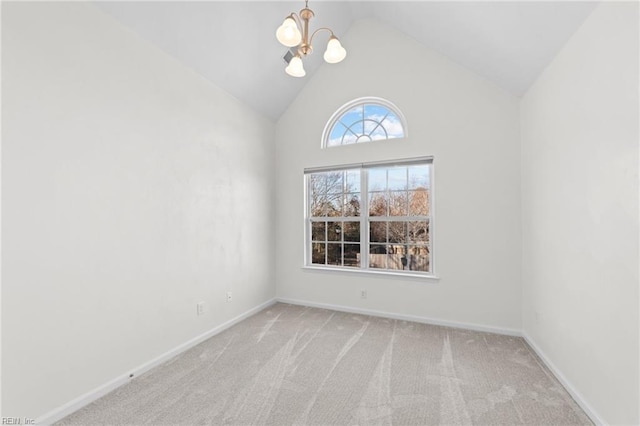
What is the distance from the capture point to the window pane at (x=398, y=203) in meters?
3.55

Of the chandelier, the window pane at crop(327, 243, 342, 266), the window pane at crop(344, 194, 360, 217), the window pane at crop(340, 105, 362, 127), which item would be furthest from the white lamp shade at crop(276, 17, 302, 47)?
the window pane at crop(327, 243, 342, 266)

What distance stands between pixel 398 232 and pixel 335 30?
2.75 meters

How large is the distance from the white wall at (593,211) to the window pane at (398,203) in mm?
1383

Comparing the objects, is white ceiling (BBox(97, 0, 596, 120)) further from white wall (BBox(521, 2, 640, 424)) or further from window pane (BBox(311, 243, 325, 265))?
window pane (BBox(311, 243, 325, 265))

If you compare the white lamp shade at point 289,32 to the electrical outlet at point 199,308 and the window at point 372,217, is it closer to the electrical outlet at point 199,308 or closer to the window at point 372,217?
the window at point 372,217

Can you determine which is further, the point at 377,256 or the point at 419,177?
the point at 377,256

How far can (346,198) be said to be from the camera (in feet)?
12.8

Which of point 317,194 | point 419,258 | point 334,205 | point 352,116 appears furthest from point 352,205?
point 352,116

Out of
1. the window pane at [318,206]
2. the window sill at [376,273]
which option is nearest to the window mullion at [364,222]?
the window sill at [376,273]

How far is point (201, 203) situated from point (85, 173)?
1.06 meters

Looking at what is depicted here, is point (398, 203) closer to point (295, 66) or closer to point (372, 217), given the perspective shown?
point (372, 217)

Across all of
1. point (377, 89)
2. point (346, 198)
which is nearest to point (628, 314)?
point (346, 198)

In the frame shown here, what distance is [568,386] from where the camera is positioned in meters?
1.96

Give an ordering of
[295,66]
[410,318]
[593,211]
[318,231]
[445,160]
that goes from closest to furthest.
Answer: [593,211], [295,66], [445,160], [410,318], [318,231]
